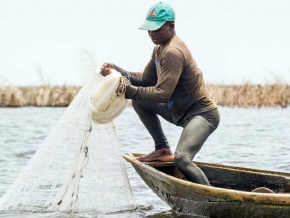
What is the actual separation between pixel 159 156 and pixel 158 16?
1506 millimetres

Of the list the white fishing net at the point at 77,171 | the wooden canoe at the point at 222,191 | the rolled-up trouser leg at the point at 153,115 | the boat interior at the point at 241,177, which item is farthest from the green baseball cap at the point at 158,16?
the boat interior at the point at 241,177

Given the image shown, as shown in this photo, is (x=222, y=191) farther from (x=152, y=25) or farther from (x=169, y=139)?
(x=169, y=139)

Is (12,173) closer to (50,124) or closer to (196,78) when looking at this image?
(196,78)

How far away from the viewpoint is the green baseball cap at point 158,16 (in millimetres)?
6812

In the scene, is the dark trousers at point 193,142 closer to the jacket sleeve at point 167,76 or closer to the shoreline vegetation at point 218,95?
the jacket sleeve at point 167,76

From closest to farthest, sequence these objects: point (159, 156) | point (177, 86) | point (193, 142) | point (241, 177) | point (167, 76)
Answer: point (167, 76) < point (193, 142) < point (177, 86) < point (241, 177) < point (159, 156)

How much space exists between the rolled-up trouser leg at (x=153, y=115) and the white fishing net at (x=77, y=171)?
0.39 metres

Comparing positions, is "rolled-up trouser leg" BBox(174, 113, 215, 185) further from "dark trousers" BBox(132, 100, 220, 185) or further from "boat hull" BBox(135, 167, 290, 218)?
"boat hull" BBox(135, 167, 290, 218)

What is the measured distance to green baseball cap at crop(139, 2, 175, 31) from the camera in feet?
22.4

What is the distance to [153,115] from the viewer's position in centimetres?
752

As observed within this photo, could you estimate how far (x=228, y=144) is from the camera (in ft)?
55.3

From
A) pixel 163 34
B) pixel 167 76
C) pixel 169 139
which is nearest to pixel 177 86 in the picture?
pixel 167 76

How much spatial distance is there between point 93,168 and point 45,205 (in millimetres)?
621

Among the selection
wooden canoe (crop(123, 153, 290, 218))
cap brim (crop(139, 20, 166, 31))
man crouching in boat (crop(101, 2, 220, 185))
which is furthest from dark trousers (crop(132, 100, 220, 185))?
cap brim (crop(139, 20, 166, 31))
